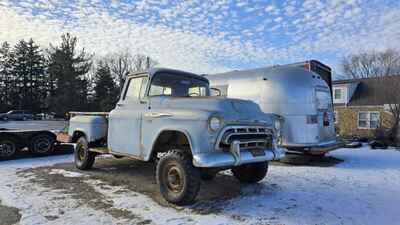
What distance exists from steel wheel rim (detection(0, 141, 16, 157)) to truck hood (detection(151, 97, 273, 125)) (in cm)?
713

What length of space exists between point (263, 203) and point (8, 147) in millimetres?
8794

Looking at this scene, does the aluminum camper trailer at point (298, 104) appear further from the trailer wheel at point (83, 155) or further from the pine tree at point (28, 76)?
the pine tree at point (28, 76)

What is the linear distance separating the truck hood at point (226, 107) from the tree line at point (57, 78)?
34670 millimetres

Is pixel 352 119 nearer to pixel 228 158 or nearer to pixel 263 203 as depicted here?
pixel 263 203

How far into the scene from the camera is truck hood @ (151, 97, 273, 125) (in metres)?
4.86

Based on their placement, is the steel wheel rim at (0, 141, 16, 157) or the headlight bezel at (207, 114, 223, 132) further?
the steel wheel rim at (0, 141, 16, 157)

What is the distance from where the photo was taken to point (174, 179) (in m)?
5.08

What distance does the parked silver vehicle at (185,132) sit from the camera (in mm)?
4723

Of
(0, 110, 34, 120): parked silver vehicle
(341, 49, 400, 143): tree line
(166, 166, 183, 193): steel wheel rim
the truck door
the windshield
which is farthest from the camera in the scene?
(0, 110, 34, 120): parked silver vehicle

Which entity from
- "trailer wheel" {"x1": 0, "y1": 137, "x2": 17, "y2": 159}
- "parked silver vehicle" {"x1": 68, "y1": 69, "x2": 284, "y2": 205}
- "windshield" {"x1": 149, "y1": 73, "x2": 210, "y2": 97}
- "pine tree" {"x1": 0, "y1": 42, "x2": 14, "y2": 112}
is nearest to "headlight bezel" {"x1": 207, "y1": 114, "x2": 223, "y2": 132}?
"parked silver vehicle" {"x1": 68, "y1": 69, "x2": 284, "y2": 205}

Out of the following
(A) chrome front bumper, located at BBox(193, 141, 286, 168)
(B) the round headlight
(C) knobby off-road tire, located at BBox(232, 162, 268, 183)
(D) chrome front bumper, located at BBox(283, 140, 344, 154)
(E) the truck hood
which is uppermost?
(E) the truck hood

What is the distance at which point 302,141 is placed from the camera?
896 cm

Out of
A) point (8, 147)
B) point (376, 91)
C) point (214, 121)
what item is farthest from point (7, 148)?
point (376, 91)

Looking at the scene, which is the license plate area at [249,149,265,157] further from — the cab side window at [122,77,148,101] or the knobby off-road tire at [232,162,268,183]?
the cab side window at [122,77,148,101]
